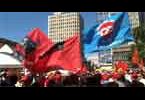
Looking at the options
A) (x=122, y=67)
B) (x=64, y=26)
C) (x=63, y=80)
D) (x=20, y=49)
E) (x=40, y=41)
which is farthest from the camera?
(x=64, y=26)

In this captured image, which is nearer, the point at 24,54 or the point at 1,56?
the point at 24,54

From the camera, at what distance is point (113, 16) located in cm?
680

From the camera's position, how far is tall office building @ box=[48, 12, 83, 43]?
22.9ft

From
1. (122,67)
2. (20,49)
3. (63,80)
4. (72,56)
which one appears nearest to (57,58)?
(72,56)

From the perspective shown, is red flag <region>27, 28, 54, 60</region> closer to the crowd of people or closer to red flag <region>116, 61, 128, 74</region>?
the crowd of people

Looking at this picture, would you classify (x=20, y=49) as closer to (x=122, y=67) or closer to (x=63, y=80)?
(x=63, y=80)

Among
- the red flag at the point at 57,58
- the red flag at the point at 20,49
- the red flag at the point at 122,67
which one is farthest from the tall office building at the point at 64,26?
the red flag at the point at 122,67

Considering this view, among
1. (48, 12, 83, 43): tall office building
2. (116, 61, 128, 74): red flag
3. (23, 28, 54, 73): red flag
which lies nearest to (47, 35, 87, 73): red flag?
(23, 28, 54, 73): red flag

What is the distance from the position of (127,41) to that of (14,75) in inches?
64.6

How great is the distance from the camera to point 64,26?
792 cm

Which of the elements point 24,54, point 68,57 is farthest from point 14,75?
point 68,57
